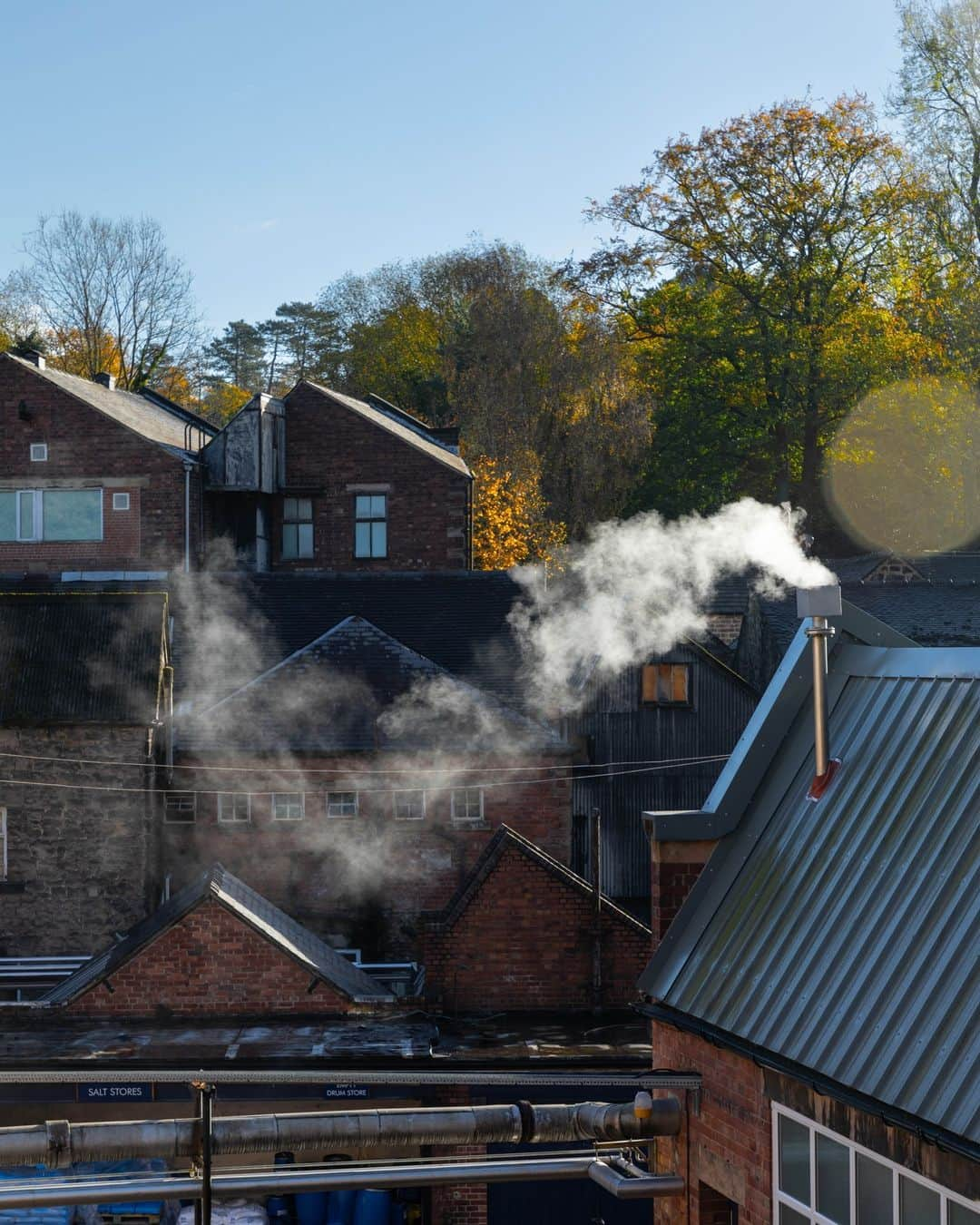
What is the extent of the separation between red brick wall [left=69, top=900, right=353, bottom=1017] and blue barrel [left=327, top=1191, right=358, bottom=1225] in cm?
228

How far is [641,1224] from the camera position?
1717 centimetres

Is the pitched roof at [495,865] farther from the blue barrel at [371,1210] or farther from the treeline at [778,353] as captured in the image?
the treeline at [778,353]

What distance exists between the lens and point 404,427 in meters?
41.5

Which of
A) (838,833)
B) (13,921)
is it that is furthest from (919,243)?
(838,833)

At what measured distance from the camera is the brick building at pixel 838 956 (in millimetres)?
7816

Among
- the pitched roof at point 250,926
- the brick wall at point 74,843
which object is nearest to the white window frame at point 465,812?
the pitched roof at point 250,926

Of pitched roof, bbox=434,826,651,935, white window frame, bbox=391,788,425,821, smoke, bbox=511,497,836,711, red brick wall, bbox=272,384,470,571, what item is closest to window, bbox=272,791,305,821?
white window frame, bbox=391,788,425,821

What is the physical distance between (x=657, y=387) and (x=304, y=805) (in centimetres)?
2811

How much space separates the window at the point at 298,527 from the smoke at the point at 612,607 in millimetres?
8137

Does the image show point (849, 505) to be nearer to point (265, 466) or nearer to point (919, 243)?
point (919, 243)

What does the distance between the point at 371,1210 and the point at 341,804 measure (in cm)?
908

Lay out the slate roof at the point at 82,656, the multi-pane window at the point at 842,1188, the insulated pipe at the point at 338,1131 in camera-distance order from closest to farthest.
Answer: the multi-pane window at the point at 842,1188, the insulated pipe at the point at 338,1131, the slate roof at the point at 82,656

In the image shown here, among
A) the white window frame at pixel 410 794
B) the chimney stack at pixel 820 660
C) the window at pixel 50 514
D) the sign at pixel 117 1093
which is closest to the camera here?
the chimney stack at pixel 820 660

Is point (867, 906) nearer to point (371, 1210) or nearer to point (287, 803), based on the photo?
point (371, 1210)
